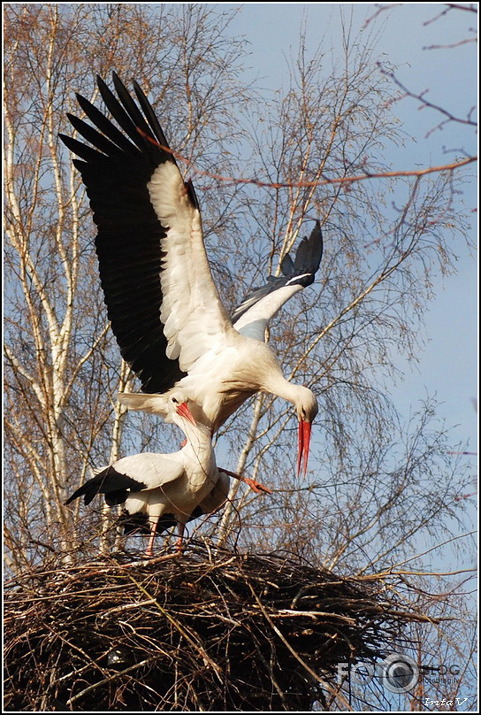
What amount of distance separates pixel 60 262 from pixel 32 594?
17.6ft

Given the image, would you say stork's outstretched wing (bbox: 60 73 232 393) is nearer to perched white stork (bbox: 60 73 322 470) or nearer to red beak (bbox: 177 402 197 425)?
perched white stork (bbox: 60 73 322 470)

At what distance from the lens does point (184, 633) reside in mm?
5238

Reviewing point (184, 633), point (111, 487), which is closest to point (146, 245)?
point (111, 487)

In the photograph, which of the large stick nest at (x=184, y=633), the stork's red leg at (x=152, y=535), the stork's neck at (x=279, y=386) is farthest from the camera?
the stork's neck at (x=279, y=386)

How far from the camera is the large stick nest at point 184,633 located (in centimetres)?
533

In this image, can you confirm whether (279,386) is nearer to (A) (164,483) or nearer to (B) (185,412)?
(B) (185,412)

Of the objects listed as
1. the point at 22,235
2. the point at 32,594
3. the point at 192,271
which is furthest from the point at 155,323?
the point at 22,235

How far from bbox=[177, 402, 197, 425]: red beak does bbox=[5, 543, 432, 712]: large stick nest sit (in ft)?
3.87

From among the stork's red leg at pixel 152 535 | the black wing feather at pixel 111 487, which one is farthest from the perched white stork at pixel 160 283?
the stork's red leg at pixel 152 535

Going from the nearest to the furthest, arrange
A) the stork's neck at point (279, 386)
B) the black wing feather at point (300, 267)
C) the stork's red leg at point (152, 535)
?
the stork's red leg at point (152, 535), the stork's neck at point (279, 386), the black wing feather at point (300, 267)

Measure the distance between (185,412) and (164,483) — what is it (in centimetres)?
58

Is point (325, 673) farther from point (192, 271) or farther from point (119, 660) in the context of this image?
point (192, 271)

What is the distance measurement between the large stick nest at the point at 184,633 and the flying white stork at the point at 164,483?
777 mm

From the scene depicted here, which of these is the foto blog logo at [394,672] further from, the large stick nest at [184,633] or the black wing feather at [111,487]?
the black wing feather at [111,487]
